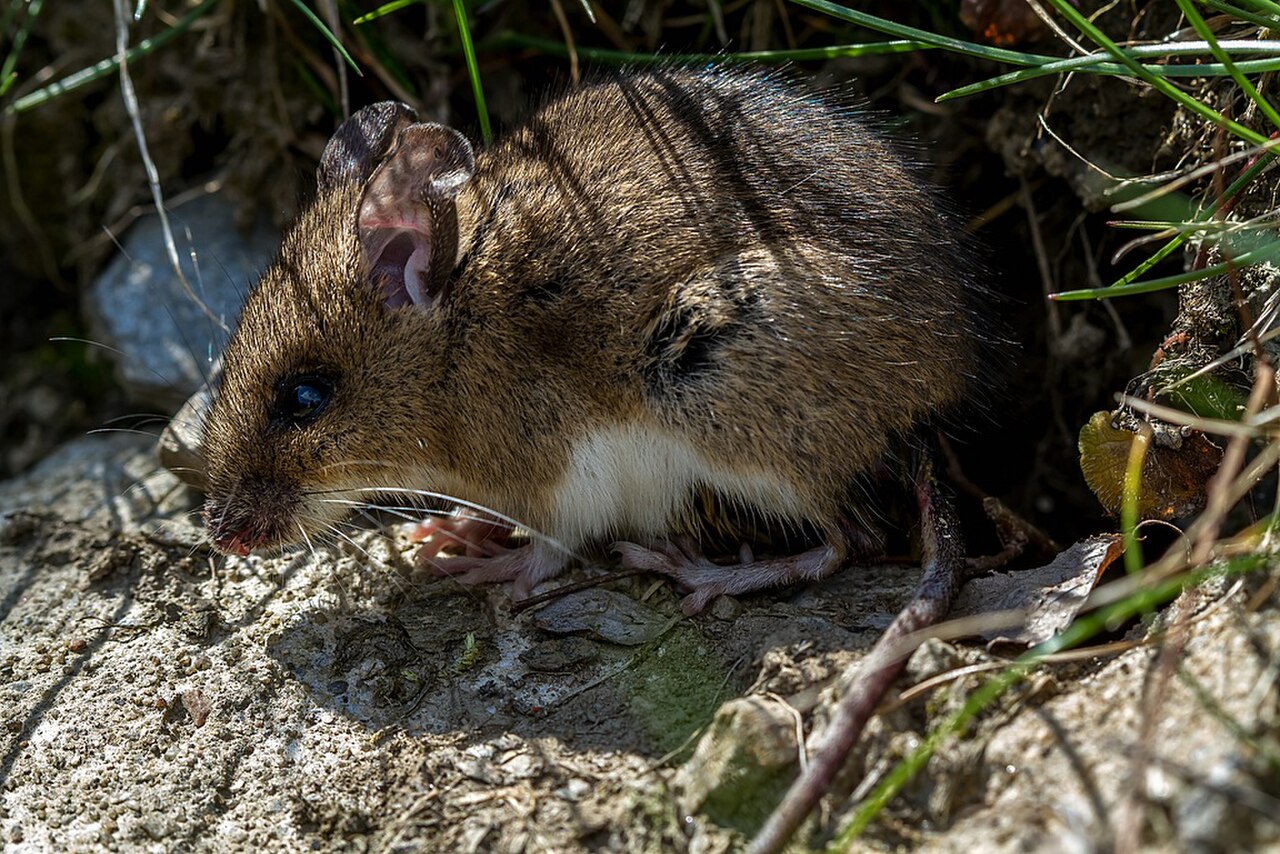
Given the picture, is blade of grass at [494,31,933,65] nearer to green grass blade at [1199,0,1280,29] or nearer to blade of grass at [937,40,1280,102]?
blade of grass at [937,40,1280,102]

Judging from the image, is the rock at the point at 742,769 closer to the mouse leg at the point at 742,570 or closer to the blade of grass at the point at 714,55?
the mouse leg at the point at 742,570

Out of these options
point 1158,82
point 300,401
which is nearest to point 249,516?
point 300,401

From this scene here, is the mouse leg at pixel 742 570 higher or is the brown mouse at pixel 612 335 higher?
the brown mouse at pixel 612 335

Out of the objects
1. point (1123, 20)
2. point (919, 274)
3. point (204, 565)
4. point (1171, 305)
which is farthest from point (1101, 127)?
point (204, 565)

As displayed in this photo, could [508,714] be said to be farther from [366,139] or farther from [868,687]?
[366,139]

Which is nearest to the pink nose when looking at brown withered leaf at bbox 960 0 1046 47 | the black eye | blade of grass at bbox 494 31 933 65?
the black eye

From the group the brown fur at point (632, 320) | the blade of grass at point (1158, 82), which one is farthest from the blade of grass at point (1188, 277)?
the brown fur at point (632, 320)
